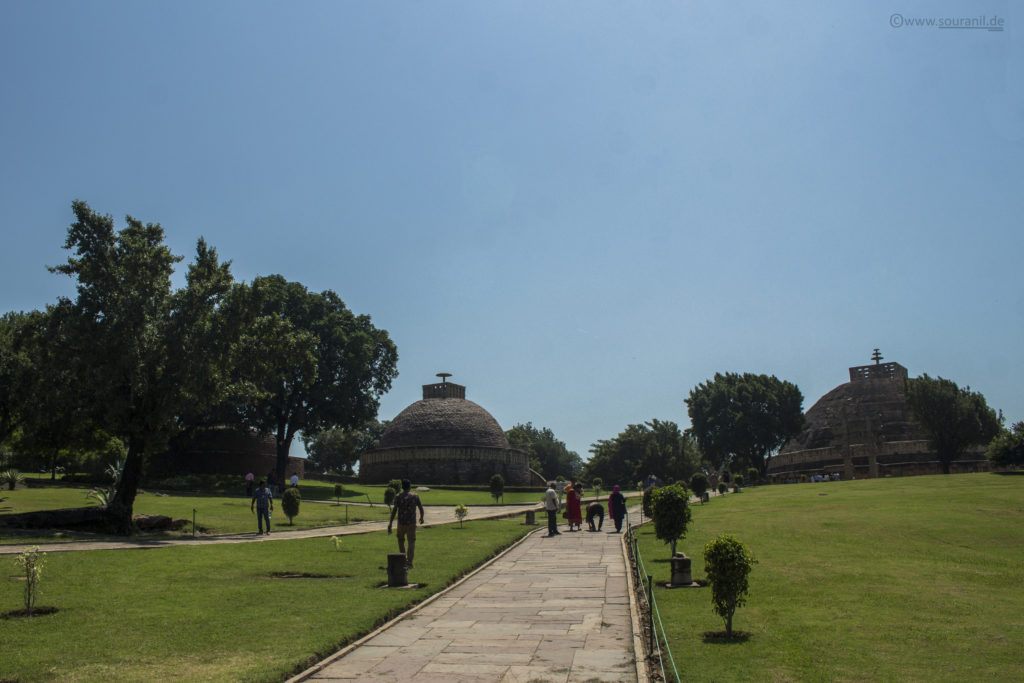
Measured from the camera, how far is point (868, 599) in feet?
31.0

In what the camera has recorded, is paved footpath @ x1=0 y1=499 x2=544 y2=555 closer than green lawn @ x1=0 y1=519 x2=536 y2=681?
No

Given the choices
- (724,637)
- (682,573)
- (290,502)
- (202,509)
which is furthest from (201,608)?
(202,509)

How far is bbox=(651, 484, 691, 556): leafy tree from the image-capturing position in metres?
13.2

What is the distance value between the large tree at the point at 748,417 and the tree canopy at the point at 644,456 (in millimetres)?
2219

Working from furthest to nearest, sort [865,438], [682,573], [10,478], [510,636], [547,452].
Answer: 1. [547,452]
2. [865,438]
3. [10,478]
4. [682,573]
5. [510,636]

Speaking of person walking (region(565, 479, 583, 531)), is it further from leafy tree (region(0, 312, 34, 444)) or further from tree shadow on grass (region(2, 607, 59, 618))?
leafy tree (region(0, 312, 34, 444))

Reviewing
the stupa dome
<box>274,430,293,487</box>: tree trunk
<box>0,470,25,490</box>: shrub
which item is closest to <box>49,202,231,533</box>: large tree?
<box>0,470,25,490</box>: shrub

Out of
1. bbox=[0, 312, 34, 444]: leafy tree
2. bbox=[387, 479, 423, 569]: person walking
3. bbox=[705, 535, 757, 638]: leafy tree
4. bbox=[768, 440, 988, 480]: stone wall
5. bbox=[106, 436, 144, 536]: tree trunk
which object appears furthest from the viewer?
bbox=[768, 440, 988, 480]: stone wall

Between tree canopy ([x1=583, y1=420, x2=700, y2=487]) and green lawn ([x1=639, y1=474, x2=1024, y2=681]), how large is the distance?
3495 cm

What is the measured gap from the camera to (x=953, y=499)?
70.6 ft

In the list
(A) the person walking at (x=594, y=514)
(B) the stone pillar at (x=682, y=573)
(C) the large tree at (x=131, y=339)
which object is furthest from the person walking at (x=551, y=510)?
(C) the large tree at (x=131, y=339)

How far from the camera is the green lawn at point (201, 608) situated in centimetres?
612

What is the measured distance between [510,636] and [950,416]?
47.8 meters

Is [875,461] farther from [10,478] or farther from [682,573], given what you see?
[10,478]
